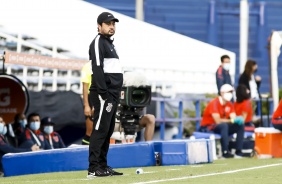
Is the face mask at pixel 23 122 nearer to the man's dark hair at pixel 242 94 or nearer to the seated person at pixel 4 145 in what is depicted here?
the seated person at pixel 4 145

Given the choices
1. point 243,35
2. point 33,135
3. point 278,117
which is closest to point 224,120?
point 278,117

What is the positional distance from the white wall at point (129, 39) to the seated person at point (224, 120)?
1.30 meters

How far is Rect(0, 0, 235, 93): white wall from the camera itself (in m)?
14.8

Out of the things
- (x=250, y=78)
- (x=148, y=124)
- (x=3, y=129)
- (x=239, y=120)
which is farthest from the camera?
(x=250, y=78)

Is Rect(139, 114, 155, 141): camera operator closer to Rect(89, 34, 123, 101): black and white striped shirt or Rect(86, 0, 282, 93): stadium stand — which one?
Rect(89, 34, 123, 101): black and white striped shirt

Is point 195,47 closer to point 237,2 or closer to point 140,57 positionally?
point 140,57

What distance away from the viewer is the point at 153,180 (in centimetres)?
1000

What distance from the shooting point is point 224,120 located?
17.7m

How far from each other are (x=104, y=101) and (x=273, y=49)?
958 centimetres

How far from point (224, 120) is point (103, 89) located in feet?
23.2

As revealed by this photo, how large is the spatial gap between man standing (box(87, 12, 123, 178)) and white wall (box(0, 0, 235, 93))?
10.3 ft

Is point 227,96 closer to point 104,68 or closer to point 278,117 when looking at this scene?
point 278,117

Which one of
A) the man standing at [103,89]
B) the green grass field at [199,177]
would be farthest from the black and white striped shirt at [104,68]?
the green grass field at [199,177]

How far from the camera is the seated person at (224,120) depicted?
17562 mm
